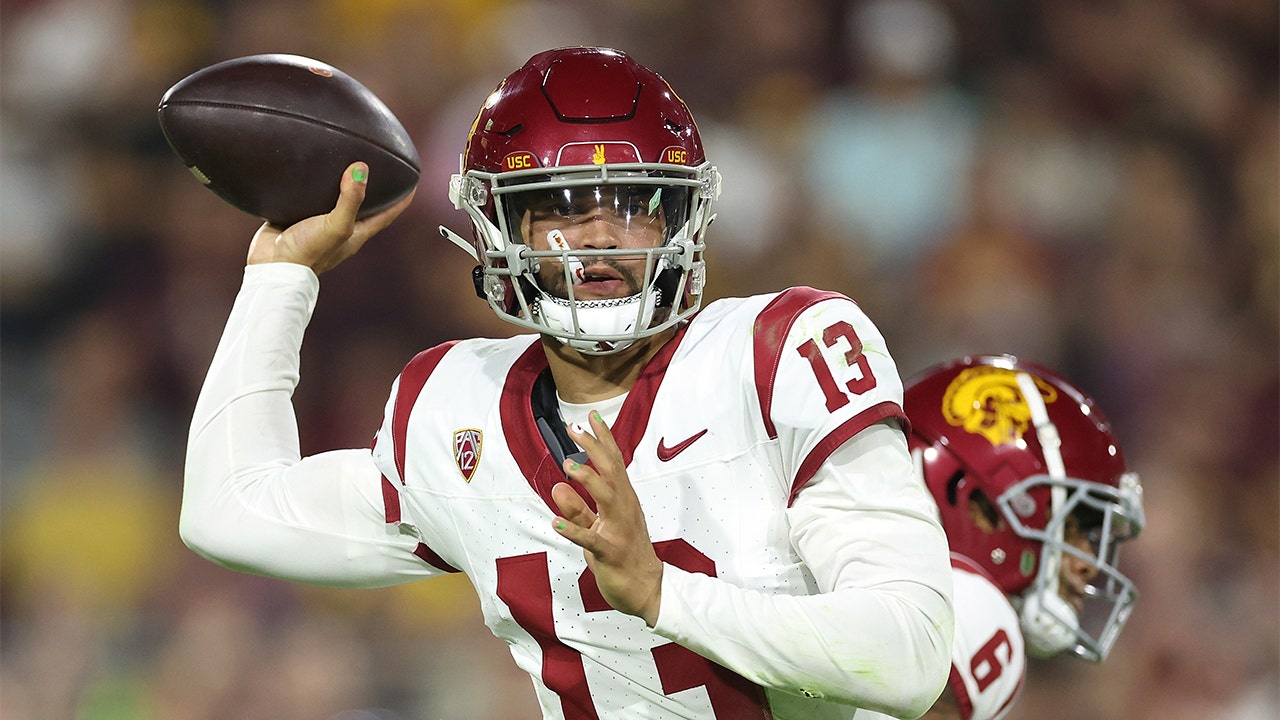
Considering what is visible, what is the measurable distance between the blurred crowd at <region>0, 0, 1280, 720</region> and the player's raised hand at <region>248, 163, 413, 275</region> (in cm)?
180

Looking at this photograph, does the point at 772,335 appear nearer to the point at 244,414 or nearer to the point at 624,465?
the point at 624,465

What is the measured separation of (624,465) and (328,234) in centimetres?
76

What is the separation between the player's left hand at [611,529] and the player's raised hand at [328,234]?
72 centimetres

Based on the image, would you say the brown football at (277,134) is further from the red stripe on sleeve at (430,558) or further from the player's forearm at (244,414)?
the red stripe on sleeve at (430,558)

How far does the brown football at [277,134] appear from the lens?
1.80 meters

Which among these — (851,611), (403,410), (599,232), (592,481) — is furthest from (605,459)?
(403,410)

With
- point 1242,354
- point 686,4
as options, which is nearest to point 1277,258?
point 1242,354

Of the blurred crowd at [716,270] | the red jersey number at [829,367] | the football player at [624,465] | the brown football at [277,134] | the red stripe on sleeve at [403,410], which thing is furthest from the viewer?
the blurred crowd at [716,270]

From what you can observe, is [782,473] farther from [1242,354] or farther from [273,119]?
[1242,354]

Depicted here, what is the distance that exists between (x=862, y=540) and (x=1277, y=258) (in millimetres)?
3506

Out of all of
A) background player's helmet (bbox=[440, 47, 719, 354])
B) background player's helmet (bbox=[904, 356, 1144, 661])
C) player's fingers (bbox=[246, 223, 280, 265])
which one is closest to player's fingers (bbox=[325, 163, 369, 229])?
player's fingers (bbox=[246, 223, 280, 265])

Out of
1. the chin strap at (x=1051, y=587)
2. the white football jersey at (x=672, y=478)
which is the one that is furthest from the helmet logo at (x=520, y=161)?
the chin strap at (x=1051, y=587)

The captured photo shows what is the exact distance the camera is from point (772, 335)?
1.47 m

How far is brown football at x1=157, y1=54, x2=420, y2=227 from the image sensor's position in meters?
1.80
